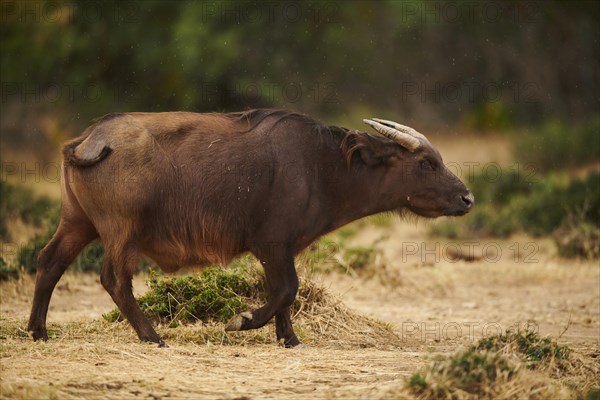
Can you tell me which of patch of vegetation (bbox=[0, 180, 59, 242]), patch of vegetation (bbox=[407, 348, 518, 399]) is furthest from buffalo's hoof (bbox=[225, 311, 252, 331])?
patch of vegetation (bbox=[0, 180, 59, 242])

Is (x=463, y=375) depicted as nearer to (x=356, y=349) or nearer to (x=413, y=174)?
(x=356, y=349)

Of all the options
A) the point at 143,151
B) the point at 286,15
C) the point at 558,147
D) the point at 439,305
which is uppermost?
the point at 286,15

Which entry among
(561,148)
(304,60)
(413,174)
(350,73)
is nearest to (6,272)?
(413,174)

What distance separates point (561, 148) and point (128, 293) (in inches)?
581

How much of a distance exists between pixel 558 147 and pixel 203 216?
1447 centimetres

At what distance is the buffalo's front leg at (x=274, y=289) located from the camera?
788 centimetres

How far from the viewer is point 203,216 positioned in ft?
25.8

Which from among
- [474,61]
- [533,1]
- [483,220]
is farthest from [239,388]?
[474,61]

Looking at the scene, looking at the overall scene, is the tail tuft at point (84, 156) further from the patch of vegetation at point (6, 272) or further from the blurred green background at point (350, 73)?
the blurred green background at point (350, 73)

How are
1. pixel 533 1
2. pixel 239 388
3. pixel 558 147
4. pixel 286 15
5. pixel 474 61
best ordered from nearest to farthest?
1. pixel 239 388
2. pixel 558 147
3. pixel 286 15
4. pixel 533 1
5. pixel 474 61

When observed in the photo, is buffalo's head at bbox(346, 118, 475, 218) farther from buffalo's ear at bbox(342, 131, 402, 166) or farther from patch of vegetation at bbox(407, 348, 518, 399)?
patch of vegetation at bbox(407, 348, 518, 399)

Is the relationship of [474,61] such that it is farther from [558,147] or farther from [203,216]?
[203,216]

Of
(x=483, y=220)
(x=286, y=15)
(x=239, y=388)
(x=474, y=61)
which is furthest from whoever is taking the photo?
(x=474, y=61)

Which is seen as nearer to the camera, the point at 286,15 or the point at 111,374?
the point at 111,374
